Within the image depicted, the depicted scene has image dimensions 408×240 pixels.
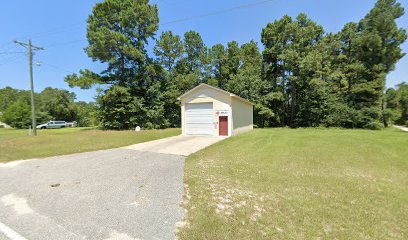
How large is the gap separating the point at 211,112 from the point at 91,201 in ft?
40.7

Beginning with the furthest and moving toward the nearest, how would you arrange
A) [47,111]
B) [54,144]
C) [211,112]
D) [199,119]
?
[47,111] < [199,119] < [211,112] < [54,144]

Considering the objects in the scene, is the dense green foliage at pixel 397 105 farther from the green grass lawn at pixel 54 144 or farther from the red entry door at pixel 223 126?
the green grass lawn at pixel 54 144

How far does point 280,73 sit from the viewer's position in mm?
27484

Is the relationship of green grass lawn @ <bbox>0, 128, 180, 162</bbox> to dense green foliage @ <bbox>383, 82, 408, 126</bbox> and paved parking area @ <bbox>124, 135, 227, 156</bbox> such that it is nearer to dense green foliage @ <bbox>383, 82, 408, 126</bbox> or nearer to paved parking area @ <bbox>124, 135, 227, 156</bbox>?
paved parking area @ <bbox>124, 135, 227, 156</bbox>

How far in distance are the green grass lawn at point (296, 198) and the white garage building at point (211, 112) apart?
7.28 m

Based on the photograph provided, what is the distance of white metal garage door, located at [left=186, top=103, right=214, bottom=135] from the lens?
15.9 m

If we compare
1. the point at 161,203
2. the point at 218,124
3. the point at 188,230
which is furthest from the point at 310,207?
the point at 218,124

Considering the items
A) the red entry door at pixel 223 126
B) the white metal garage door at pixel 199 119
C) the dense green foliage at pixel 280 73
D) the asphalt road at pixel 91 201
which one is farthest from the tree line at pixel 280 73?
the asphalt road at pixel 91 201

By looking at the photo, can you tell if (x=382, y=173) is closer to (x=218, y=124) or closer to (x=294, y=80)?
(x=218, y=124)

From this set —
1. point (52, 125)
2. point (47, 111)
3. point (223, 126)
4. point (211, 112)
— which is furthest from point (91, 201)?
point (47, 111)

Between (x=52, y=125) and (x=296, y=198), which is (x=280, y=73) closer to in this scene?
(x=296, y=198)

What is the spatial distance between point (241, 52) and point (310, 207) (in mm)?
31064

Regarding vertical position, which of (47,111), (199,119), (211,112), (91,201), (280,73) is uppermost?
(280,73)

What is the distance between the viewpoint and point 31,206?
3756 millimetres
